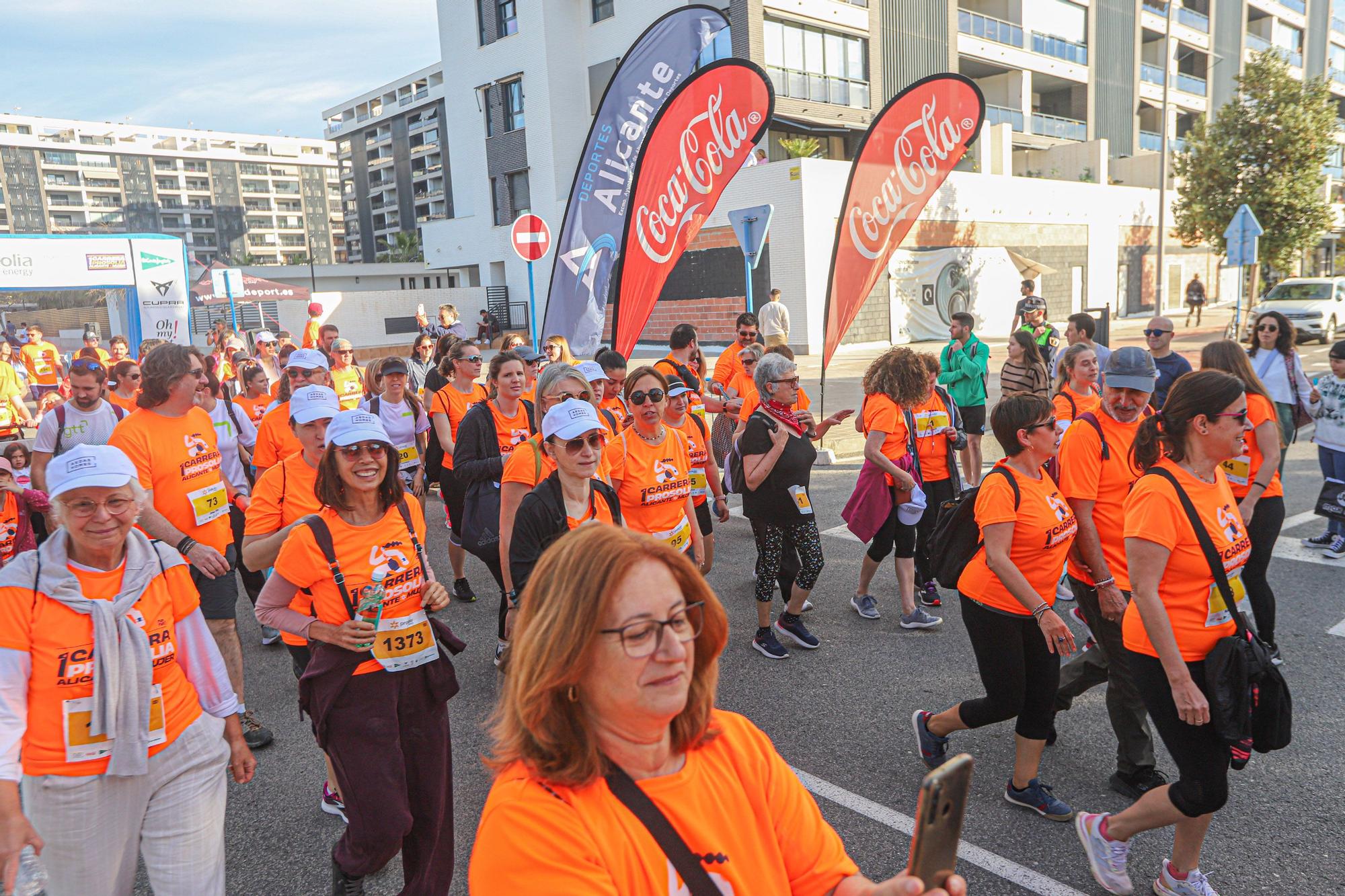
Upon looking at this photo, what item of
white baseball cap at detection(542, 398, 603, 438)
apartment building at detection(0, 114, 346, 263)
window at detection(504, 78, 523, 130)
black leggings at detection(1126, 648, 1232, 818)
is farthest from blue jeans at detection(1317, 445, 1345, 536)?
apartment building at detection(0, 114, 346, 263)

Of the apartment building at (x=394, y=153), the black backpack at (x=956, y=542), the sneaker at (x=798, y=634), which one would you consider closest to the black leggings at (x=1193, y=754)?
the black backpack at (x=956, y=542)

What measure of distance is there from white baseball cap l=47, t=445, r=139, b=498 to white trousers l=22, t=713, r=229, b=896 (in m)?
0.81

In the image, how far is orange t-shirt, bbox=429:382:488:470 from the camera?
6719 millimetres

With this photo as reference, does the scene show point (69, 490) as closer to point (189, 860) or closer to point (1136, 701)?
point (189, 860)

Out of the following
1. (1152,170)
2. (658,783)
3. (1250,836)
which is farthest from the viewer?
(1152,170)

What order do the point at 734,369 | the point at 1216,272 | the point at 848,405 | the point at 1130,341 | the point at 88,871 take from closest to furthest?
1. the point at 88,871
2. the point at 734,369
3. the point at 848,405
4. the point at 1130,341
5. the point at 1216,272

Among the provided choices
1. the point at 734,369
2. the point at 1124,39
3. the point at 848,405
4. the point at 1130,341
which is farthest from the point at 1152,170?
the point at 734,369

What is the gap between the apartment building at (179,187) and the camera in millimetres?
114938

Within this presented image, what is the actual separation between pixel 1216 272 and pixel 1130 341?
21.5 meters

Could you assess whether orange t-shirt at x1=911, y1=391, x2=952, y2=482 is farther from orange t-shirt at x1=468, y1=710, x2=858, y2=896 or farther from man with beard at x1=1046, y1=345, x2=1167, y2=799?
orange t-shirt at x1=468, y1=710, x2=858, y2=896

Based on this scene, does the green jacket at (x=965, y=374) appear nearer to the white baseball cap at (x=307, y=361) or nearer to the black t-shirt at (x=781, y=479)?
the black t-shirt at (x=781, y=479)

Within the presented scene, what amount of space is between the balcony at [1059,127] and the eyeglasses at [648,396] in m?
35.5

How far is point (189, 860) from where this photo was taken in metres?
2.61

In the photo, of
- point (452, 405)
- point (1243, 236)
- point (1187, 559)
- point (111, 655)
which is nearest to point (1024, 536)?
point (1187, 559)
